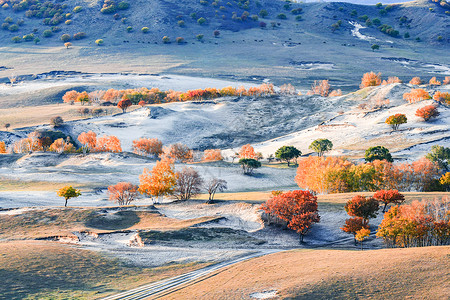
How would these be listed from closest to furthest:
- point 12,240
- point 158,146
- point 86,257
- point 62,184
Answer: point 86,257 → point 12,240 → point 62,184 → point 158,146

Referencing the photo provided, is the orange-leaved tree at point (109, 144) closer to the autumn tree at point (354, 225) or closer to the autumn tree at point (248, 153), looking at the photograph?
the autumn tree at point (248, 153)

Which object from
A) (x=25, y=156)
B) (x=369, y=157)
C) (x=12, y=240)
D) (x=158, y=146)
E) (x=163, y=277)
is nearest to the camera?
(x=163, y=277)

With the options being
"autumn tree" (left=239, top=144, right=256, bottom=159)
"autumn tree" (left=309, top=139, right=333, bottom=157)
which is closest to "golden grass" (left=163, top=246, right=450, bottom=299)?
"autumn tree" (left=309, top=139, right=333, bottom=157)

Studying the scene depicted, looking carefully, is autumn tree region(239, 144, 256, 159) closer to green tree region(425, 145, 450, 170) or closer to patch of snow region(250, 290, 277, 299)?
green tree region(425, 145, 450, 170)

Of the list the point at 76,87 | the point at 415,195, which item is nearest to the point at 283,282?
the point at 415,195

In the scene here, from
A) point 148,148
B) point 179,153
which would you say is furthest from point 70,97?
point 179,153

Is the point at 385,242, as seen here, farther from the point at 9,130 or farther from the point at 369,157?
the point at 9,130

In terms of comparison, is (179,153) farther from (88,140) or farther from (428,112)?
(428,112)
